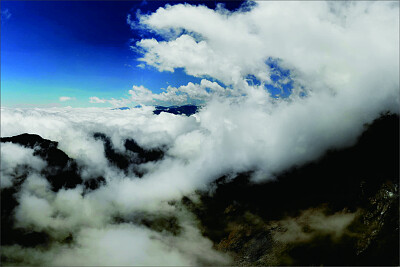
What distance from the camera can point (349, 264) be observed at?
19850 cm

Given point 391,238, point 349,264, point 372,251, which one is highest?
point 391,238

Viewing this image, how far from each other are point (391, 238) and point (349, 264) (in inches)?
1624

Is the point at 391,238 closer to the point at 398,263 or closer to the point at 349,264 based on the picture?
the point at 398,263

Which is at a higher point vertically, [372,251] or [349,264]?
[372,251]

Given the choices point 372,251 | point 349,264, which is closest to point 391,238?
point 372,251

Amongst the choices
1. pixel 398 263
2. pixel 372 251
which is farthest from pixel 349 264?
pixel 398 263

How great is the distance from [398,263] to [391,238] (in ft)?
91.4

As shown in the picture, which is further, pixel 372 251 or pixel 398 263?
pixel 372 251

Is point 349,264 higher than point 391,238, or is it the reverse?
point 391,238

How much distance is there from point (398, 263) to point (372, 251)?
73.3 ft

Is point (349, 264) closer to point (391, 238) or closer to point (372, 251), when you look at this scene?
point (372, 251)

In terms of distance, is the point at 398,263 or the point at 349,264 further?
the point at 349,264

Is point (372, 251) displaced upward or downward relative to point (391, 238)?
downward

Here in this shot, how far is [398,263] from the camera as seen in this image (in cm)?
17412
